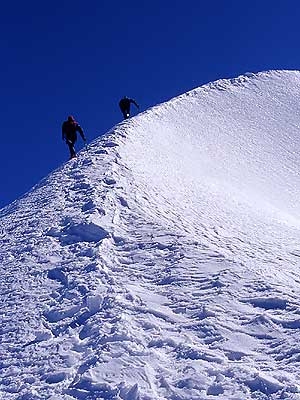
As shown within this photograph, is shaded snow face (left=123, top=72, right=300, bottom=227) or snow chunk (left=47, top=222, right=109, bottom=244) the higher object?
shaded snow face (left=123, top=72, right=300, bottom=227)

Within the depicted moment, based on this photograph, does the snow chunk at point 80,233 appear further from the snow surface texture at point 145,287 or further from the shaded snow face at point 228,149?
the shaded snow face at point 228,149

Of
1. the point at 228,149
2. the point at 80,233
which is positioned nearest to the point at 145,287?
the point at 80,233

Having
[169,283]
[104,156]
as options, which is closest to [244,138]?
[104,156]

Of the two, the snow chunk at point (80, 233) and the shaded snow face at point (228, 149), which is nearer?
the snow chunk at point (80, 233)

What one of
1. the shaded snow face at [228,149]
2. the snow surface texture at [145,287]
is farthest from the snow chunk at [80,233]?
the shaded snow face at [228,149]

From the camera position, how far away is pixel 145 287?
10992 millimetres

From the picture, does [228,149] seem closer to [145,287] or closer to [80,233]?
[80,233]

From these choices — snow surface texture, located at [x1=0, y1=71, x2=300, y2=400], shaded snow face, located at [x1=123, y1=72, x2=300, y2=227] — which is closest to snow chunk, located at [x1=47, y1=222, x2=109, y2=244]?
snow surface texture, located at [x1=0, y1=71, x2=300, y2=400]

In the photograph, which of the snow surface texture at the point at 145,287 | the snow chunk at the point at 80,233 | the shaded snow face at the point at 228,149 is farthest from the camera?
the shaded snow face at the point at 228,149

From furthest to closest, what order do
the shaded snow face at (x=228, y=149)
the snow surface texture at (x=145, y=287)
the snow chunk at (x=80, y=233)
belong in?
the shaded snow face at (x=228, y=149)
the snow chunk at (x=80, y=233)
the snow surface texture at (x=145, y=287)

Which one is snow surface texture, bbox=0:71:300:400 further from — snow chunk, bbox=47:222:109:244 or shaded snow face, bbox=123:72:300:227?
shaded snow face, bbox=123:72:300:227

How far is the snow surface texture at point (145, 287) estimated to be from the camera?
8.48m

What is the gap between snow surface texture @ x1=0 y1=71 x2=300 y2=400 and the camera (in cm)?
848

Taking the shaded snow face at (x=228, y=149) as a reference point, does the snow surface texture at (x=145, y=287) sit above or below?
below
